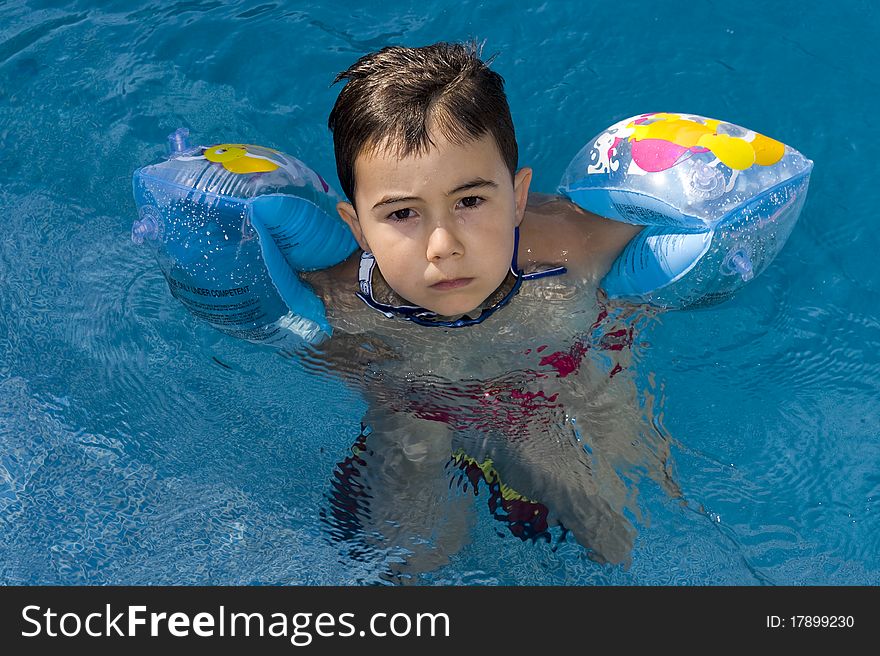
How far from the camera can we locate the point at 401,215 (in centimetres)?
300

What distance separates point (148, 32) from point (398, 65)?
2497 mm

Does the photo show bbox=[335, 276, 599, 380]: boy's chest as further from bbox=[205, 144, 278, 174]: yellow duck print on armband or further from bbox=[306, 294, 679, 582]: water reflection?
bbox=[205, 144, 278, 174]: yellow duck print on armband

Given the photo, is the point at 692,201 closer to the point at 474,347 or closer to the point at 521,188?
the point at 521,188

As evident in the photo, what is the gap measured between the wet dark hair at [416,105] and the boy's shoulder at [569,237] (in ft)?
1.10

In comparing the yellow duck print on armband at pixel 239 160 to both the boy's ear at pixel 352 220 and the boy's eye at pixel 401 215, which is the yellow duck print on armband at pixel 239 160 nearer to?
the boy's ear at pixel 352 220

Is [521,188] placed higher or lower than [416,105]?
lower

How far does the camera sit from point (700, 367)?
421cm

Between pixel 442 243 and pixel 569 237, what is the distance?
711 millimetres

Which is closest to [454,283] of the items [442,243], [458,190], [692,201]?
[442,243]

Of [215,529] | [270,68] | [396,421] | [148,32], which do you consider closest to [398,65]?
[396,421]

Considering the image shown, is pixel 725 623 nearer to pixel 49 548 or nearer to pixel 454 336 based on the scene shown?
pixel 454 336

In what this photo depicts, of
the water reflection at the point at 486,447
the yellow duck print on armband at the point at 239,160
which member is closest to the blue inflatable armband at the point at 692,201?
the water reflection at the point at 486,447

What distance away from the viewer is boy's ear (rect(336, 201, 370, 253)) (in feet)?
10.7

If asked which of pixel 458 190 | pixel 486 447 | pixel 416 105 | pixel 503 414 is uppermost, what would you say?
pixel 416 105
